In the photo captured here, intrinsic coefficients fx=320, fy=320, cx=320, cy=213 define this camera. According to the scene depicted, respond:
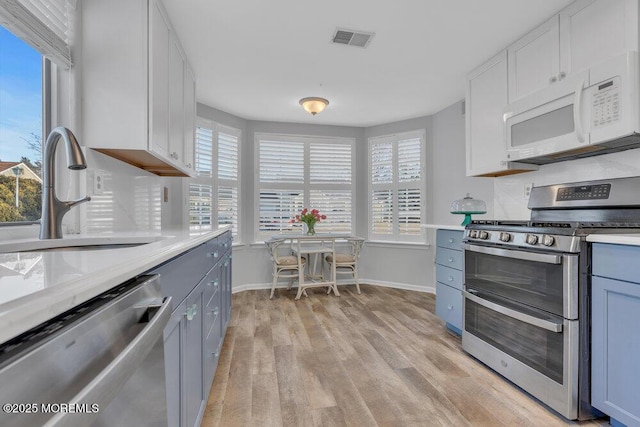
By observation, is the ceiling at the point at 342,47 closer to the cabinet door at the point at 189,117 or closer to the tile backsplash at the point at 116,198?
the cabinet door at the point at 189,117

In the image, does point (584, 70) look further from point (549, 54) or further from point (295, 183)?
point (295, 183)

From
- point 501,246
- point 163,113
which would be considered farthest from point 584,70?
point 163,113

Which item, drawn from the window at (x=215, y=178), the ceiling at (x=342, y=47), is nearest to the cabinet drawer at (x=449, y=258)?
the ceiling at (x=342, y=47)

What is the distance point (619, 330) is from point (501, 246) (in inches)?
27.4

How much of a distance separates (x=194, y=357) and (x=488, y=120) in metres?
2.77

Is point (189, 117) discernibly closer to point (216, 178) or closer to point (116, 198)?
point (116, 198)

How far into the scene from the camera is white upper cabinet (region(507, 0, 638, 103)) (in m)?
1.77

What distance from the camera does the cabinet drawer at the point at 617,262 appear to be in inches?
54.1

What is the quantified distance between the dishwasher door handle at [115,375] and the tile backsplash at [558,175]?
8.51ft

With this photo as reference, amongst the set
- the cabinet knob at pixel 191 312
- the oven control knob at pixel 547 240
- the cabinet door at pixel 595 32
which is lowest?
the cabinet knob at pixel 191 312

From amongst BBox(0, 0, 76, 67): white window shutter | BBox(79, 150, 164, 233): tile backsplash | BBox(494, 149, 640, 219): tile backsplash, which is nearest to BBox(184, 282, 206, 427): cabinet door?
BBox(79, 150, 164, 233): tile backsplash

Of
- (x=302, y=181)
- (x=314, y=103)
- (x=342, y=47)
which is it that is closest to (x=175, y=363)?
(x=342, y=47)

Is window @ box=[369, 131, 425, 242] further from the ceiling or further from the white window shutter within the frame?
the white window shutter

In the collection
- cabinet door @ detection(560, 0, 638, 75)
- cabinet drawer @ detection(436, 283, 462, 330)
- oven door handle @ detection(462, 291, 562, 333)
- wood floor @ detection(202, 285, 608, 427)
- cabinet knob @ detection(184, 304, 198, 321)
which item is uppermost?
cabinet door @ detection(560, 0, 638, 75)
